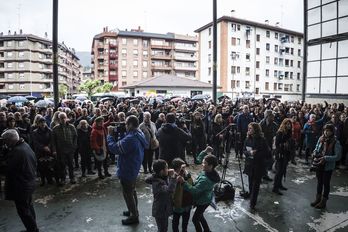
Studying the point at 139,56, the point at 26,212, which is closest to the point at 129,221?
the point at 26,212

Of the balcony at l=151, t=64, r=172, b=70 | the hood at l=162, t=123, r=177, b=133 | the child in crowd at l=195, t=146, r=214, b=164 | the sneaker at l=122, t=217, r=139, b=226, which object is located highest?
the balcony at l=151, t=64, r=172, b=70

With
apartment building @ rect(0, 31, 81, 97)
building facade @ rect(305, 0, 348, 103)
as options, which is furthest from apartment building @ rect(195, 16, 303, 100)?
apartment building @ rect(0, 31, 81, 97)

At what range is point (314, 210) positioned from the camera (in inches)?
249

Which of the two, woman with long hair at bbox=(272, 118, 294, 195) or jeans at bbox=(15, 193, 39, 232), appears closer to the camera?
jeans at bbox=(15, 193, 39, 232)

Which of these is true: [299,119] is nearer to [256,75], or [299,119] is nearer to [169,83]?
[169,83]

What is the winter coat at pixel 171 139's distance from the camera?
→ 7.15 meters

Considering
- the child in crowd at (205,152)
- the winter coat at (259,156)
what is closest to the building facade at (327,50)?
the winter coat at (259,156)

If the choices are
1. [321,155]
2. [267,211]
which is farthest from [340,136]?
[267,211]

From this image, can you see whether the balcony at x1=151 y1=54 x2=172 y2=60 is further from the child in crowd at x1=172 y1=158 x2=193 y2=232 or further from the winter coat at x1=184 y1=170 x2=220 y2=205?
the child in crowd at x1=172 y1=158 x2=193 y2=232

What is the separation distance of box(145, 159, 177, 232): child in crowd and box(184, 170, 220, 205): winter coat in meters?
0.37

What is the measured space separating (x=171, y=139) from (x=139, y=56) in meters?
75.8

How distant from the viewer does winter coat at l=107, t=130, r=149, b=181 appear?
5.14 m

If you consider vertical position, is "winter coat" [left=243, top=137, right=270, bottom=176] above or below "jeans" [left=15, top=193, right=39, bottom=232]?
above

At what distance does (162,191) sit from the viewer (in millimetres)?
4320
